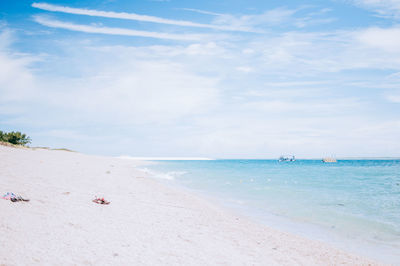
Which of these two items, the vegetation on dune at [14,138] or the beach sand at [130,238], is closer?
the beach sand at [130,238]

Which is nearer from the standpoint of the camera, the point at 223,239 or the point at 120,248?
the point at 120,248

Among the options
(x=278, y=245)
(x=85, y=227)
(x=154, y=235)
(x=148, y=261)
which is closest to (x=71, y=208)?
(x=85, y=227)

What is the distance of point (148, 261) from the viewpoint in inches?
218

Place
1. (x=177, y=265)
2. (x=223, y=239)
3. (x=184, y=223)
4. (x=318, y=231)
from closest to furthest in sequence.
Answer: (x=177, y=265), (x=223, y=239), (x=184, y=223), (x=318, y=231)

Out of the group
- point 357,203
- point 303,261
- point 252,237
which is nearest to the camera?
point 303,261

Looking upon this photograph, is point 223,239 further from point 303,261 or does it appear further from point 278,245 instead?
point 303,261

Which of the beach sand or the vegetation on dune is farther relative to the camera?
the vegetation on dune

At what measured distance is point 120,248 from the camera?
19.9 ft

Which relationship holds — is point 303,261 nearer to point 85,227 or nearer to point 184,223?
point 184,223

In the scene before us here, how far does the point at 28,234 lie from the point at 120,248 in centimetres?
224

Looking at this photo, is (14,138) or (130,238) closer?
(130,238)

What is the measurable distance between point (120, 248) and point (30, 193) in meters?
6.15

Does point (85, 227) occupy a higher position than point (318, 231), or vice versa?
point (85, 227)

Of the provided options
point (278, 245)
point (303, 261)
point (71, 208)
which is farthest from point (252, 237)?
point (71, 208)
